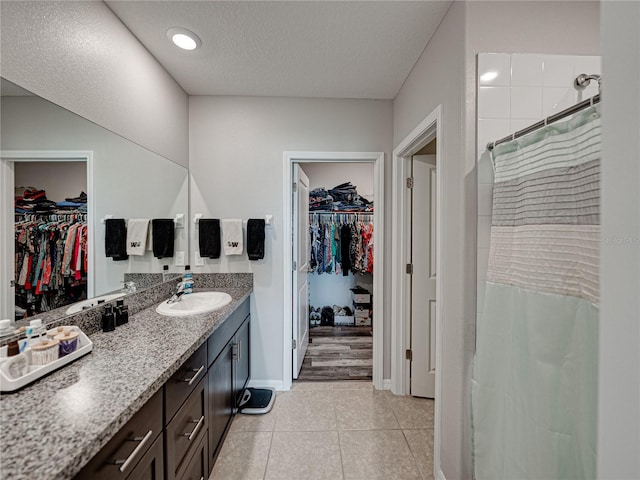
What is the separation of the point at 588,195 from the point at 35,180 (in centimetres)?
196

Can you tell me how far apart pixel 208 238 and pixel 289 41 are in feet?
5.07

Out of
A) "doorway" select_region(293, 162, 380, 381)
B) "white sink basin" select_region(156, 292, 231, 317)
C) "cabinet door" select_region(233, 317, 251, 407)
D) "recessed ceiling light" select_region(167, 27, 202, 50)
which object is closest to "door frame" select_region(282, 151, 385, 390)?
"cabinet door" select_region(233, 317, 251, 407)

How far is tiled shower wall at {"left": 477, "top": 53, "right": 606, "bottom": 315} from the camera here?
48.9 inches

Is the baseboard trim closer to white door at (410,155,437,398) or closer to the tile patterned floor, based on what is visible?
the tile patterned floor

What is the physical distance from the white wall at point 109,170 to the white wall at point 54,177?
0.17ft

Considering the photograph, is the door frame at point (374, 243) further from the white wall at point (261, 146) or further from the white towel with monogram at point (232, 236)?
the white towel with monogram at point (232, 236)

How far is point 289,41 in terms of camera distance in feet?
5.56

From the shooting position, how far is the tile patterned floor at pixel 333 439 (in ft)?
5.37

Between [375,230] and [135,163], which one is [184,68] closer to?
[135,163]

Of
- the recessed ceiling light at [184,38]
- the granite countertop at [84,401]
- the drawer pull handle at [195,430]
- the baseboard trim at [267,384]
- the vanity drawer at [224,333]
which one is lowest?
the baseboard trim at [267,384]

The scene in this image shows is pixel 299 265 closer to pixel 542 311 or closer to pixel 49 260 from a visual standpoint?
pixel 49 260

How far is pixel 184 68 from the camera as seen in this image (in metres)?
2.00

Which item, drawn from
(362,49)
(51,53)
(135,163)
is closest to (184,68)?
(135,163)

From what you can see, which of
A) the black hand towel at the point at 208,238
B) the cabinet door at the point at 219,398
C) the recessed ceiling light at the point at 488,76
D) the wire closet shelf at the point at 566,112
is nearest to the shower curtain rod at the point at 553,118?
the wire closet shelf at the point at 566,112
